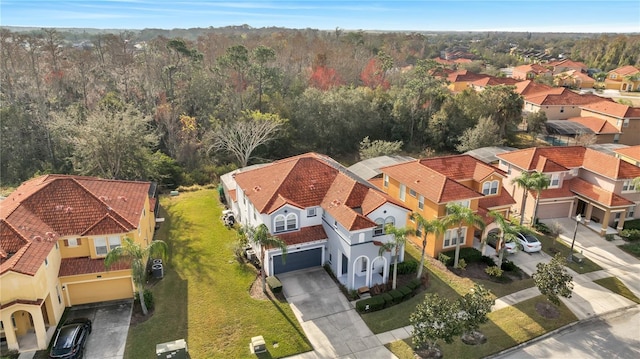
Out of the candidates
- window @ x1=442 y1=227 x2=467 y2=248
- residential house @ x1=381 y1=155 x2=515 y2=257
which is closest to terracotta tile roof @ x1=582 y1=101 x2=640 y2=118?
residential house @ x1=381 y1=155 x2=515 y2=257

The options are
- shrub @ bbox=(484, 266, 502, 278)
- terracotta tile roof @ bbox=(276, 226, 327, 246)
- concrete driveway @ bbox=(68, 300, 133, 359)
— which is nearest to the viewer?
concrete driveway @ bbox=(68, 300, 133, 359)

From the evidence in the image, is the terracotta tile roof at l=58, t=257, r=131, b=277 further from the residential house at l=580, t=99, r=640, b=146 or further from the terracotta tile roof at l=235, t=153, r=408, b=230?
the residential house at l=580, t=99, r=640, b=146

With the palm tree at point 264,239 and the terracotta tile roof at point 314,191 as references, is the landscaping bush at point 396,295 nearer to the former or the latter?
the terracotta tile roof at point 314,191

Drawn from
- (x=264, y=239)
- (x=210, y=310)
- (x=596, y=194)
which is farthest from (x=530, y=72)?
(x=210, y=310)

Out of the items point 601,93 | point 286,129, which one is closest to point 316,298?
point 286,129

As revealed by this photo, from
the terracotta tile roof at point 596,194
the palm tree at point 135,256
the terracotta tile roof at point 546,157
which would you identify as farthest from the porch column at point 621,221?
the palm tree at point 135,256
